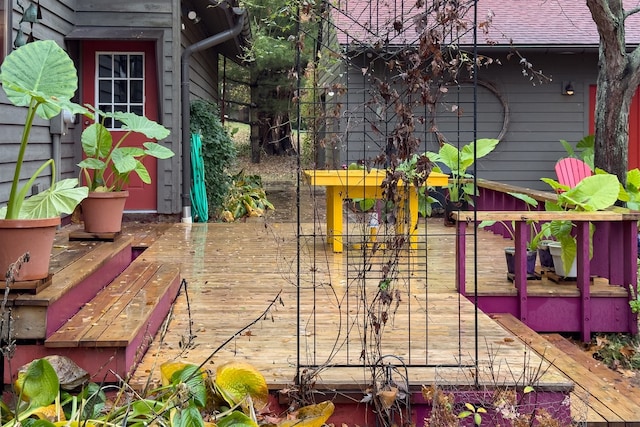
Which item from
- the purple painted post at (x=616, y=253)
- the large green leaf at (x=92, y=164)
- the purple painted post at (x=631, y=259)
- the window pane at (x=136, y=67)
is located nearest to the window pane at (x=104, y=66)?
the window pane at (x=136, y=67)

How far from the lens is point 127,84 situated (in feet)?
26.1

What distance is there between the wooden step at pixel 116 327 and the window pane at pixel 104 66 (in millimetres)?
4498

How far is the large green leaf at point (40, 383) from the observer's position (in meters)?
2.32

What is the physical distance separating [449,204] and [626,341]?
407 cm

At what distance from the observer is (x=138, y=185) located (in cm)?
803

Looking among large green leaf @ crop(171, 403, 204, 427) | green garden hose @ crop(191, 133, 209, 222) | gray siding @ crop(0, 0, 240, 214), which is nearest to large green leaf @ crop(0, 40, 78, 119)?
large green leaf @ crop(171, 403, 204, 427)

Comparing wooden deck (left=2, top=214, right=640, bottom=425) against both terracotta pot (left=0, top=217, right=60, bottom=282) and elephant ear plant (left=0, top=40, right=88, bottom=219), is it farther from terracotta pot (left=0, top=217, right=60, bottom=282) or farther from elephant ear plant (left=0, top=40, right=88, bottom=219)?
elephant ear plant (left=0, top=40, right=88, bottom=219)

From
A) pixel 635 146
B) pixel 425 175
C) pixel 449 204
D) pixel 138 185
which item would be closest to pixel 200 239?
pixel 138 185

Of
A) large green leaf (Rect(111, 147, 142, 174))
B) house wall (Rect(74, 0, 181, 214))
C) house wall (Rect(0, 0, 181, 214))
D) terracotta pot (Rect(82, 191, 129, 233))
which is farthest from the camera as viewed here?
house wall (Rect(74, 0, 181, 214))

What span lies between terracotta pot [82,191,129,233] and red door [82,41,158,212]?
332 centimetres

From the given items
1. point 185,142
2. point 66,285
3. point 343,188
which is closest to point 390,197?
point 66,285

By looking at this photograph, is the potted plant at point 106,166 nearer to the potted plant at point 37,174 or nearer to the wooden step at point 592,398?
the potted plant at point 37,174

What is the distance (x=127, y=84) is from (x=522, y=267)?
524 centimetres

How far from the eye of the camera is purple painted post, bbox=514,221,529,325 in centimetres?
448
